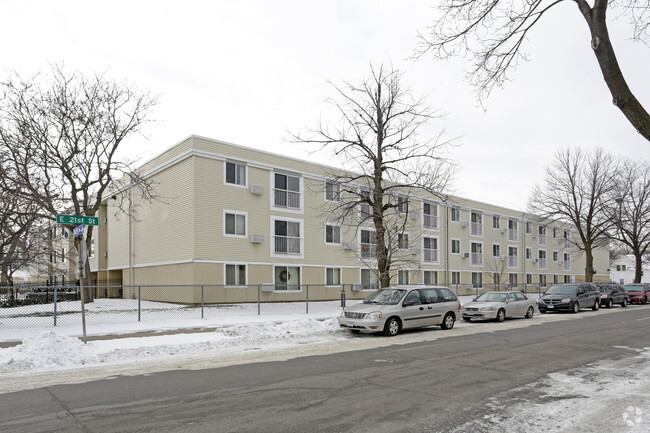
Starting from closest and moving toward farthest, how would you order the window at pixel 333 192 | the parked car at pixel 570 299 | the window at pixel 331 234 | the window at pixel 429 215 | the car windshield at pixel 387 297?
the car windshield at pixel 387 297
the window at pixel 333 192
the parked car at pixel 570 299
the window at pixel 331 234
the window at pixel 429 215

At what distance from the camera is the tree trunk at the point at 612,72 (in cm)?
764

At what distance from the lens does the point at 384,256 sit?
68.4ft

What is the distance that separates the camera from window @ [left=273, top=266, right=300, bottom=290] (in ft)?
92.6

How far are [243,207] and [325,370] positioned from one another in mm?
18926

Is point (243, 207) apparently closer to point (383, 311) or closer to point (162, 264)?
point (162, 264)

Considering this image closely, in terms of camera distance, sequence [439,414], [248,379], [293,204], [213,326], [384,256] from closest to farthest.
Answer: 1. [439,414]
2. [248,379]
3. [213,326]
4. [384,256]
5. [293,204]

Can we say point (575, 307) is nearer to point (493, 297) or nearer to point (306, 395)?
point (493, 297)

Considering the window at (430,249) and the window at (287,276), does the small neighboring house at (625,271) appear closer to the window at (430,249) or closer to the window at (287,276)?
the window at (430,249)

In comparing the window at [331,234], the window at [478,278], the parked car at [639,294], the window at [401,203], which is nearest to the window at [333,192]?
the window at [331,234]

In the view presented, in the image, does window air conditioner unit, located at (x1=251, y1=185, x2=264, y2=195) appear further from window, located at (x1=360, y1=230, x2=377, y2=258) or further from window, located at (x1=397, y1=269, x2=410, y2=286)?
window, located at (x1=397, y1=269, x2=410, y2=286)

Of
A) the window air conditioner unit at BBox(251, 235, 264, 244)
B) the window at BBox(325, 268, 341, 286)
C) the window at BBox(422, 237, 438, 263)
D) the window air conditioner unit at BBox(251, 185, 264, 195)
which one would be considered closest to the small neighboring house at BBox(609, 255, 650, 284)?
the window at BBox(422, 237, 438, 263)

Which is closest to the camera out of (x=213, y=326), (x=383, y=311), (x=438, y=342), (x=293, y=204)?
(x=438, y=342)

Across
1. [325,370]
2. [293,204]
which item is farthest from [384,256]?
[325,370]

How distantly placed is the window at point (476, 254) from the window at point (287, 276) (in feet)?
67.1
